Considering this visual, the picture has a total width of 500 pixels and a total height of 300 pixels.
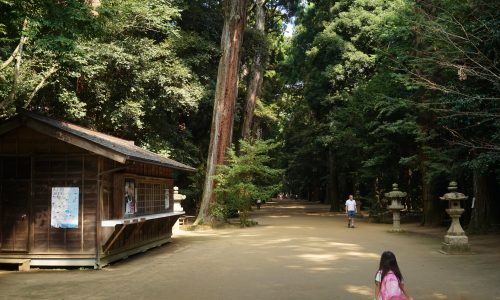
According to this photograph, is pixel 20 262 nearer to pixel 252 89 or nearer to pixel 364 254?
pixel 364 254

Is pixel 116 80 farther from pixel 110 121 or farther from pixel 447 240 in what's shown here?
pixel 447 240

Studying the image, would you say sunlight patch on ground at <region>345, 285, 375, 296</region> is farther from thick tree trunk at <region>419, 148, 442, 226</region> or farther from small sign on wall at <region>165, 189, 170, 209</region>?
thick tree trunk at <region>419, 148, 442, 226</region>

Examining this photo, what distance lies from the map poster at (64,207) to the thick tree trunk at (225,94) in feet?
40.1

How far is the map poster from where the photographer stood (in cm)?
1180

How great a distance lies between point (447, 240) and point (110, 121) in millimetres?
15522

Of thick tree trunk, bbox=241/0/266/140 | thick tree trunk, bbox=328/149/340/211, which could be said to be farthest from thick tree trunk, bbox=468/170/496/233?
thick tree trunk, bbox=328/149/340/211

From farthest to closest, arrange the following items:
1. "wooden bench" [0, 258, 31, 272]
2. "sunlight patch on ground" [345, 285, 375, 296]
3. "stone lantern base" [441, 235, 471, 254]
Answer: "stone lantern base" [441, 235, 471, 254] < "wooden bench" [0, 258, 31, 272] < "sunlight patch on ground" [345, 285, 375, 296]

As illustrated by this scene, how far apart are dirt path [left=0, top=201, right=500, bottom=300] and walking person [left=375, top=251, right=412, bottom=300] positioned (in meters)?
2.57

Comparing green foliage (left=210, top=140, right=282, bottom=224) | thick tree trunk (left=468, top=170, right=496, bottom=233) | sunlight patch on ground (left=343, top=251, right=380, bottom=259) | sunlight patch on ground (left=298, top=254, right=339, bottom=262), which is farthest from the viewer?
green foliage (left=210, top=140, right=282, bottom=224)

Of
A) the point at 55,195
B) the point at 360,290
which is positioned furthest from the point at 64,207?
the point at 360,290

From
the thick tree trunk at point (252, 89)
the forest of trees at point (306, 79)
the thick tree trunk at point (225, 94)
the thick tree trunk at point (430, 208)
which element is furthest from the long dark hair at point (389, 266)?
the thick tree trunk at point (252, 89)

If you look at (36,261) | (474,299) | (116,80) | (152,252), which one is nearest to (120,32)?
(116,80)

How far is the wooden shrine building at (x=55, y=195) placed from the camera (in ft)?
38.3

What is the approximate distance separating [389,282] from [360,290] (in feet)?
10.7
